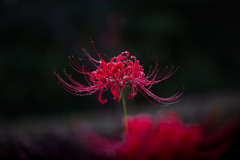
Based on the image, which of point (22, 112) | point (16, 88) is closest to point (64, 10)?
point (16, 88)

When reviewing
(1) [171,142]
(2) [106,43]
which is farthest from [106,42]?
(1) [171,142]

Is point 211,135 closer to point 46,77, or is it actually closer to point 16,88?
point 46,77

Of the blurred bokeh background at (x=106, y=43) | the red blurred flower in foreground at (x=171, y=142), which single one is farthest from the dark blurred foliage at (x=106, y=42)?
the red blurred flower in foreground at (x=171, y=142)

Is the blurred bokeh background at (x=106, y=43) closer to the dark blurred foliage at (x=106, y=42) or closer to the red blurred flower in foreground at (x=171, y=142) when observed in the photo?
the dark blurred foliage at (x=106, y=42)

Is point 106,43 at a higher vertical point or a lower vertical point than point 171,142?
higher

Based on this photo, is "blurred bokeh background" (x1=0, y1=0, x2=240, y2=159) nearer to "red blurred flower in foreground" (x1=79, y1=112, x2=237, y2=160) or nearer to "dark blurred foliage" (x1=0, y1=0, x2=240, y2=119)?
"dark blurred foliage" (x1=0, y1=0, x2=240, y2=119)

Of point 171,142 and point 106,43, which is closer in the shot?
point 171,142

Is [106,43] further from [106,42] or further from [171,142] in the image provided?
[171,142]

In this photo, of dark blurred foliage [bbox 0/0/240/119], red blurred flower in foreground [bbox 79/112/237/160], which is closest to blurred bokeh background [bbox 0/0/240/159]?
dark blurred foliage [bbox 0/0/240/119]

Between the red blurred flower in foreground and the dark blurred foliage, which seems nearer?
the red blurred flower in foreground
